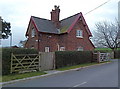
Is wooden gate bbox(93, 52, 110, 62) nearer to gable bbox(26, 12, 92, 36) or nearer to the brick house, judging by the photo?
the brick house

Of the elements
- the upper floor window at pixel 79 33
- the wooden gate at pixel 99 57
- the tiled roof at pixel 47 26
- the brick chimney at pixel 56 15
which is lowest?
the wooden gate at pixel 99 57

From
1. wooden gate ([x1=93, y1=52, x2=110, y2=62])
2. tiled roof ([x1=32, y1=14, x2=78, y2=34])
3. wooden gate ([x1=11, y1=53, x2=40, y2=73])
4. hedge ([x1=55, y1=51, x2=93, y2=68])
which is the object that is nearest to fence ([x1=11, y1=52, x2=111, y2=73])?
wooden gate ([x1=11, y1=53, x2=40, y2=73])

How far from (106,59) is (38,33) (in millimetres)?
11590

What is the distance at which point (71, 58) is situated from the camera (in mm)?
16156

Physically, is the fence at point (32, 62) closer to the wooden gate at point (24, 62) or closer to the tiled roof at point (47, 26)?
the wooden gate at point (24, 62)

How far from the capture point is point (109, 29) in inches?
1711

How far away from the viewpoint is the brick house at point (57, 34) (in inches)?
878

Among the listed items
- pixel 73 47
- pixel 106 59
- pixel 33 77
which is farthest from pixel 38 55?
pixel 106 59

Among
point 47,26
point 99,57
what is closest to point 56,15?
point 47,26

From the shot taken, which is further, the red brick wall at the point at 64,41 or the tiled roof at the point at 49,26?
the tiled roof at the point at 49,26

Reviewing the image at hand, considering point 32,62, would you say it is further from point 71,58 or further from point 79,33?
point 79,33

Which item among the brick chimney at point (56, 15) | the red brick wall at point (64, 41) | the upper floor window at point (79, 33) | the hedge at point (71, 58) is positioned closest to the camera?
the hedge at point (71, 58)

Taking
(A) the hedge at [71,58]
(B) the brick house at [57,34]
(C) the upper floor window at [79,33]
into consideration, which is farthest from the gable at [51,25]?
(A) the hedge at [71,58]

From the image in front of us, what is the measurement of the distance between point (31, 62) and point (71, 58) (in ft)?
18.5
